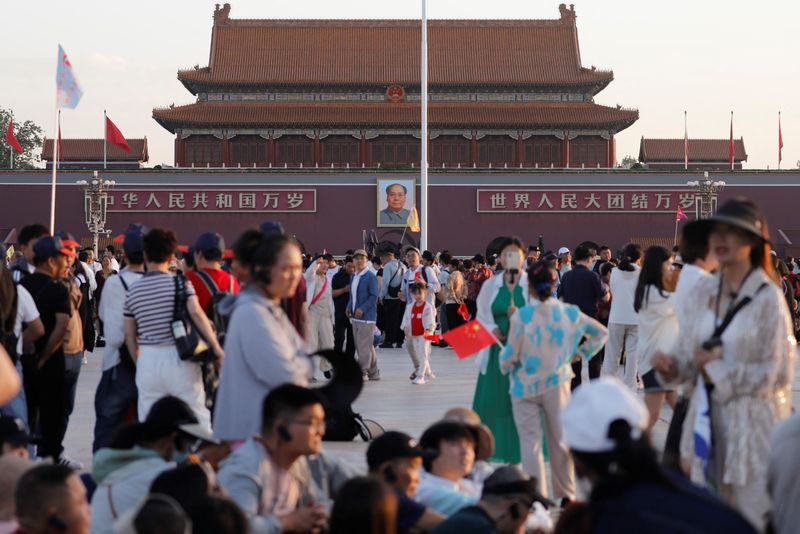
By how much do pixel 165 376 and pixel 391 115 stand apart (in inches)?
1266

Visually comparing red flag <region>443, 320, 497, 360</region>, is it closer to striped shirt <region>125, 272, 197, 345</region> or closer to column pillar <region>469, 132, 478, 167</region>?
striped shirt <region>125, 272, 197, 345</region>

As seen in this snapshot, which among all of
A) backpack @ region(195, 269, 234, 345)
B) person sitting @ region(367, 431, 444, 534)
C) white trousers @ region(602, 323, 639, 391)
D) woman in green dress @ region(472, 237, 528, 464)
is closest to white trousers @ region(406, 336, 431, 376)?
white trousers @ region(602, 323, 639, 391)

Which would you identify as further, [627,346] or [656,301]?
[627,346]

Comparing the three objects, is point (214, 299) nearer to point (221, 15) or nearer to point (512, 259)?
point (512, 259)

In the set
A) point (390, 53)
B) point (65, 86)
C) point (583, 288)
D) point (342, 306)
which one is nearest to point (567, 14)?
point (390, 53)

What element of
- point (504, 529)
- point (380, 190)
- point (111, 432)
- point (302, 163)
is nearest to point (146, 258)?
point (111, 432)

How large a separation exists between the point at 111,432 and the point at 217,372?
85 centimetres

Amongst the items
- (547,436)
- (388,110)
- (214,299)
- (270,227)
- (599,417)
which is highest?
(388,110)

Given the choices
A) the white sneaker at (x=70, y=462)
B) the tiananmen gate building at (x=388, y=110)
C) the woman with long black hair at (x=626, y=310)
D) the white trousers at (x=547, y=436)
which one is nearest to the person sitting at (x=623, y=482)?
the white trousers at (x=547, y=436)

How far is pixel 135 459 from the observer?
14.0ft

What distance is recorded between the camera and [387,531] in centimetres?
327

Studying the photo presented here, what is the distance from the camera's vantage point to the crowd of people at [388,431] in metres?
3.19

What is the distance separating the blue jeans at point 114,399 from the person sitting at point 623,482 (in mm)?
3884

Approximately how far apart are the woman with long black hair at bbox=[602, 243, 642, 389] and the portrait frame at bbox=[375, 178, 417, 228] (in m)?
25.4
